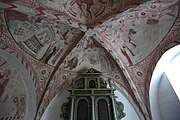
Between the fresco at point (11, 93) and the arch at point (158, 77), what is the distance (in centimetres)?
467

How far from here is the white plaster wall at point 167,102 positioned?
7933mm

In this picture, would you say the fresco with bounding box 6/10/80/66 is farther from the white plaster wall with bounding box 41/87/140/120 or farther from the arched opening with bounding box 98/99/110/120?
the arched opening with bounding box 98/99/110/120

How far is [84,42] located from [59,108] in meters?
2.60

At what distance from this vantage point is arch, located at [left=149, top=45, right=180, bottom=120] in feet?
26.8

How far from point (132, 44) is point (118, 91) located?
1915 millimetres

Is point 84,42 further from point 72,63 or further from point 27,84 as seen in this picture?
point 27,84

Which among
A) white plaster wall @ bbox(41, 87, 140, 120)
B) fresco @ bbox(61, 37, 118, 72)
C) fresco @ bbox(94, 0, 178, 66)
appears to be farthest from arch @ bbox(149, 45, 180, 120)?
fresco @ bbox(61, 37, 118, 72)

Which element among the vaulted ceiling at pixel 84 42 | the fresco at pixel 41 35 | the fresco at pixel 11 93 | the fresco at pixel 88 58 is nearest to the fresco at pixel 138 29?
the vaulted ceiling at pixel 84 42

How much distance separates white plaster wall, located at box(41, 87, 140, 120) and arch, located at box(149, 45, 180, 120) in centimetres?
71

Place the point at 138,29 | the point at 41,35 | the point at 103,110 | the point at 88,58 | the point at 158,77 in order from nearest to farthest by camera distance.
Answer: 1. the point at 103,110
2. the point at 41,35
3. the point at 138,29
4. the point at 158,77
5. the point at 88,58

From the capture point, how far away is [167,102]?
8211 millimetres

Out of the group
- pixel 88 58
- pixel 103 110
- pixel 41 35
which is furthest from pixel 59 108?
pixel 41 35

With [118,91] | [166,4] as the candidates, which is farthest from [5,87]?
[166,4]

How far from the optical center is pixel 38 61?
329 inches
